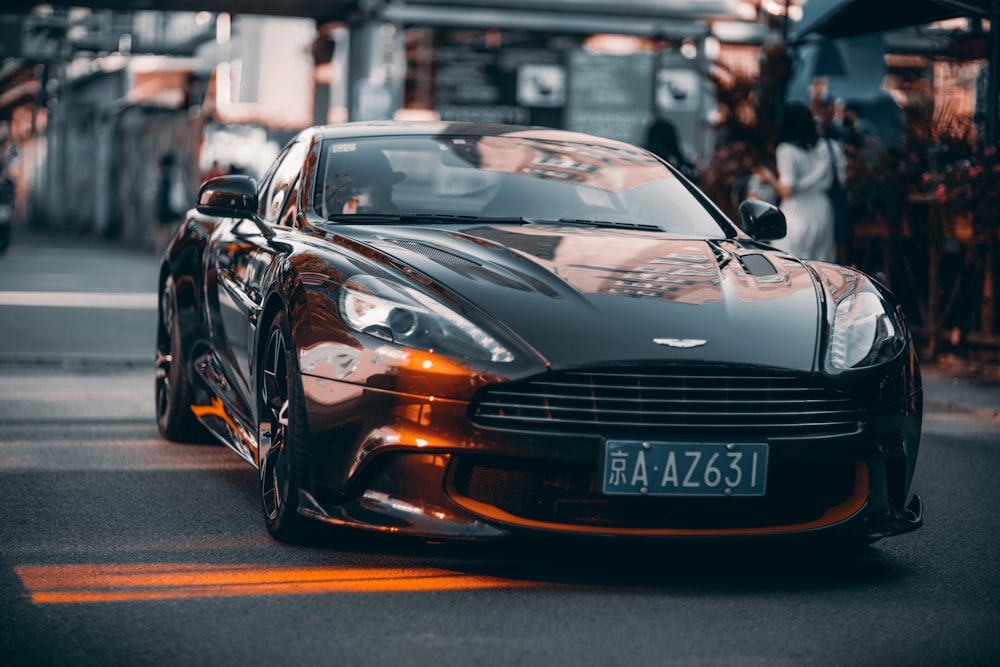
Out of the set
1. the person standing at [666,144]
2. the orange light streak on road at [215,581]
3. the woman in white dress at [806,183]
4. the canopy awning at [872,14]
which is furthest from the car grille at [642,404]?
the person standing at [666,144]

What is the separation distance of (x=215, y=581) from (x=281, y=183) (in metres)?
2.21

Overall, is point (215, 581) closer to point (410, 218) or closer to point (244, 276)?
point (244, 276)

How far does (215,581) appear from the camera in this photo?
14.6ft

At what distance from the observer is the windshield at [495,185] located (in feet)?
18.8

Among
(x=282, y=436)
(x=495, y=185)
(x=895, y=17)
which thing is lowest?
(x=282, y=436)

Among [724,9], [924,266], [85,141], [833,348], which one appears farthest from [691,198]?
[85,141]

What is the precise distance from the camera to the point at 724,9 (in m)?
28.7

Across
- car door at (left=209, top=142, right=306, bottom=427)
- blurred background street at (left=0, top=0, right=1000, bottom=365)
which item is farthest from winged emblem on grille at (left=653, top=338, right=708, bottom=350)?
blurred background street at (left=0, top=0, right=1000, bottom=365)

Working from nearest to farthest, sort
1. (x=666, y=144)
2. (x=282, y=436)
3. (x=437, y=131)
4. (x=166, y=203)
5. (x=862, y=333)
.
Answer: (x=862, y=333) < (x=282, y=436) < (x=437, y=131) < (x=666, y=144) < (x=166, y=203)

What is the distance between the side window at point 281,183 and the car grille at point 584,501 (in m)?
1.91

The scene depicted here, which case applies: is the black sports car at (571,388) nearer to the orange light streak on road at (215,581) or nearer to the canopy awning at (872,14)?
the orange light streak on road at (215,581)

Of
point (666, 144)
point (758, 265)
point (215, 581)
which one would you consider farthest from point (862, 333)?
point (666, 144)

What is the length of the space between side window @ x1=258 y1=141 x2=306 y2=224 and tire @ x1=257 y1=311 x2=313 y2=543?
3.27 ft

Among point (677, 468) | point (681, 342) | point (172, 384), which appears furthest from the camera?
point (172, 384)
